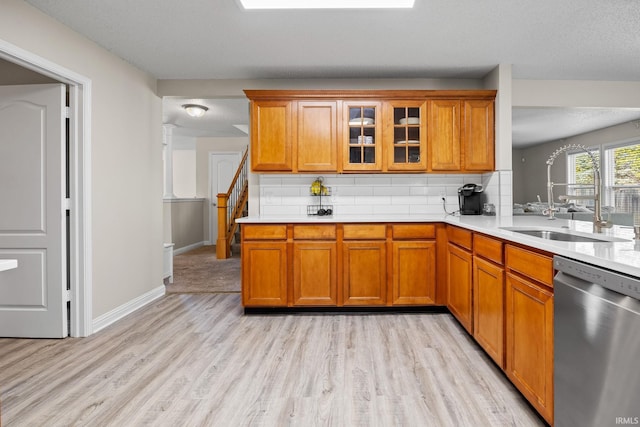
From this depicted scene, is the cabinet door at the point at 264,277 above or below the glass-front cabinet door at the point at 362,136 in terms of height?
below

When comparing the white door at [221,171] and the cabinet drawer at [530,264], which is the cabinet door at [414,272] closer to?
the cabinet drawer at [530,264]

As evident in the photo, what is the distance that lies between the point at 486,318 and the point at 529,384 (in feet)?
1.85

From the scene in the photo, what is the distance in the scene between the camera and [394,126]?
3.50 m

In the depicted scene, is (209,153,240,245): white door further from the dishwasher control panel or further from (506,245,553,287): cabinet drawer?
the dishwasher control panel

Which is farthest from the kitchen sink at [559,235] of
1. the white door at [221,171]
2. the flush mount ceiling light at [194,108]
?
the white door at [221,171]

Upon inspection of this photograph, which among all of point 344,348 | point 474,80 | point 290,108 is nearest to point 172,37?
point 290,108

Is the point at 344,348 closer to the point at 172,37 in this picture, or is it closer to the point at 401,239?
the point at 401,239

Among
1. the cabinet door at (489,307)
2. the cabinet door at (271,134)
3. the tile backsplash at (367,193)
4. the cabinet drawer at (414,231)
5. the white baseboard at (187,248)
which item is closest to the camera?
the cabinet door at (489,307)

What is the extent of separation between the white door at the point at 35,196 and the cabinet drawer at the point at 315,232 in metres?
1.88

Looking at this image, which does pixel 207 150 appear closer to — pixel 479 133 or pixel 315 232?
pixel 315 232

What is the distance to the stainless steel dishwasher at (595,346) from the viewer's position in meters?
1.10

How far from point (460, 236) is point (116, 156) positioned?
308 cm

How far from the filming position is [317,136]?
11.5ft

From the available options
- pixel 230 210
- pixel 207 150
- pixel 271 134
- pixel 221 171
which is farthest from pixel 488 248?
pixel 207 150
